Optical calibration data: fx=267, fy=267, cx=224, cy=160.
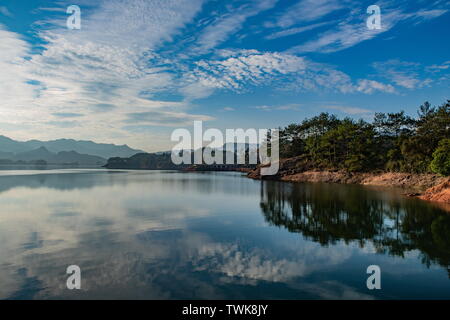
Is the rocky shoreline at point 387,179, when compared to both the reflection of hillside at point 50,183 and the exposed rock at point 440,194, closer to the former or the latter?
the exposed rock at point 440,194

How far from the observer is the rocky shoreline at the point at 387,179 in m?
35.3

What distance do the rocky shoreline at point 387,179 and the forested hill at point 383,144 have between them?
1.92 metres

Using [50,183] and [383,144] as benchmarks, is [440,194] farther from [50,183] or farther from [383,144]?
[50,183]

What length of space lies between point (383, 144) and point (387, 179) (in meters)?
15.4

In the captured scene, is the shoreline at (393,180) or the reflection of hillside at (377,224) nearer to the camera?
the reflection of hillside at (377,224)

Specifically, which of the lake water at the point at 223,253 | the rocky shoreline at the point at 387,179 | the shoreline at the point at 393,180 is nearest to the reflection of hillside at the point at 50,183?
the lake water at the point at 223,253

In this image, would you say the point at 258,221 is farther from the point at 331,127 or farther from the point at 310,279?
the point at 331,127

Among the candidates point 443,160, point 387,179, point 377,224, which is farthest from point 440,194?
point 387,179

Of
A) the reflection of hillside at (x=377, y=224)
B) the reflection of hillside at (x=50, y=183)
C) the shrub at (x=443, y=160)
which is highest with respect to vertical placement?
the shrub at (x=443, y=160)

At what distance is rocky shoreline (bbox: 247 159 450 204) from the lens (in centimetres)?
3534

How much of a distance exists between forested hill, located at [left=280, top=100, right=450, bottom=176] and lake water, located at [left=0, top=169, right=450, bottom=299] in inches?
1115

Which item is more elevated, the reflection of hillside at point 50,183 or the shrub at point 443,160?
the shrub at point 443,160

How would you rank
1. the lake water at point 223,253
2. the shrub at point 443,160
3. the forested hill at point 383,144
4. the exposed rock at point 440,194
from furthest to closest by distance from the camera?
the forested hill at point 383,144
the shrub at point 443,160
the exposed rock at point 440,194
the lake water at point 223,253

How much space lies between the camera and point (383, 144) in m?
73.7
